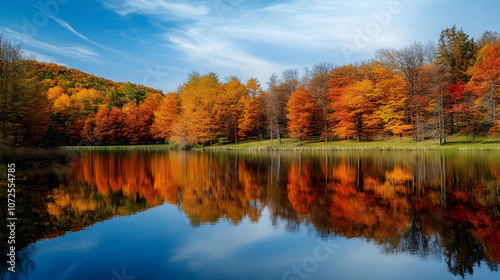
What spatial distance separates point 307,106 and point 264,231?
44.5 metres

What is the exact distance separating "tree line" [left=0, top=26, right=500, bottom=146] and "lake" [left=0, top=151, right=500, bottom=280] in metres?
18.2

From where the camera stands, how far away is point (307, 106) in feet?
169

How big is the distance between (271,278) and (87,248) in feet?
14.5

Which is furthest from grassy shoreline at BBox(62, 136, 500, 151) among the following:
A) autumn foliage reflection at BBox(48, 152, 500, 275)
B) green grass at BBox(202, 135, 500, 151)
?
autumn foliage reflection at BBox(48, 152, 500, 275)

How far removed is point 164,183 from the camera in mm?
17250

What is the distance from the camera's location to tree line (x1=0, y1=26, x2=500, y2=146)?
31486 millimetres

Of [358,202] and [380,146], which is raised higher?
[380,146]

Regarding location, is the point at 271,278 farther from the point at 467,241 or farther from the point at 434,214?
the point at 434,214

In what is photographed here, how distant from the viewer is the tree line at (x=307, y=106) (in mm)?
31486

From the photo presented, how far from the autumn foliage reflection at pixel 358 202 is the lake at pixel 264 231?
0.13 ft

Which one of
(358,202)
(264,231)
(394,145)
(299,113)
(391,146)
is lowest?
(264,231)

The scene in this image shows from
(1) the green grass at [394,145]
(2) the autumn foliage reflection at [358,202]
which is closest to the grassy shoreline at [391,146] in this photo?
(1) the green grass at [394,145]

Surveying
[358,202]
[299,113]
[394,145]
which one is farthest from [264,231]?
[299,113]

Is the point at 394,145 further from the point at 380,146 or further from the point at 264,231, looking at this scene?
the point at 264,231
